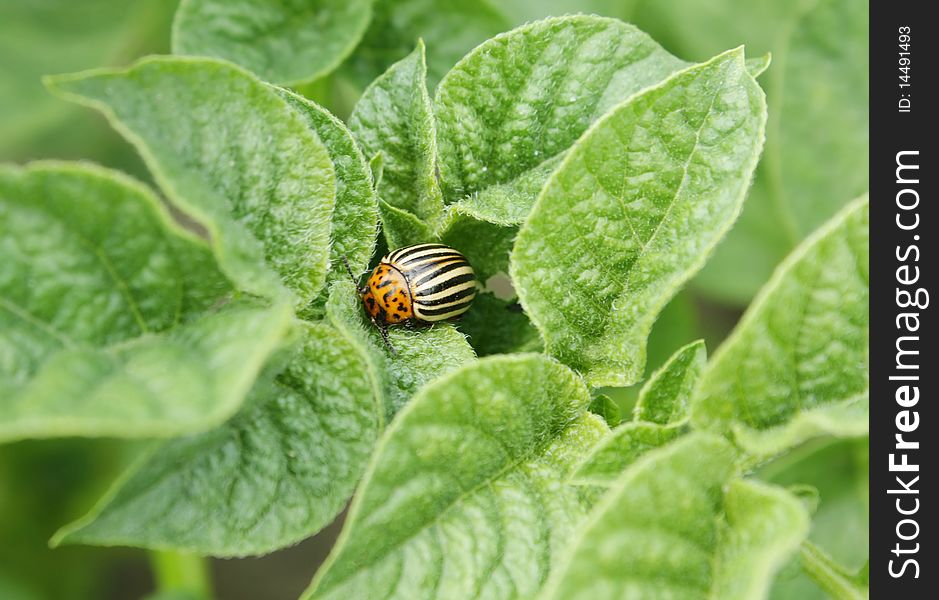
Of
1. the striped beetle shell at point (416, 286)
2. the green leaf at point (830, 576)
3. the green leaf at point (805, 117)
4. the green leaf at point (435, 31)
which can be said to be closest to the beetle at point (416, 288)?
the striped beetle shell at point (416, 286)

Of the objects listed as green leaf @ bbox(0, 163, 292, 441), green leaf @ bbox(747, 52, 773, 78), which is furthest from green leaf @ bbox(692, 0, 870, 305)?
green leaf @ bbox(0, 163, 292, 441)

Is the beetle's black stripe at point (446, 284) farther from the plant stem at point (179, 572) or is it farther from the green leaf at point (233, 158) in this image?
the plant stem at point (179, 572)

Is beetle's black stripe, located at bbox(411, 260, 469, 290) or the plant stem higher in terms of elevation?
beetle's black stripe, located at bbox(411, 260, 469, 290)

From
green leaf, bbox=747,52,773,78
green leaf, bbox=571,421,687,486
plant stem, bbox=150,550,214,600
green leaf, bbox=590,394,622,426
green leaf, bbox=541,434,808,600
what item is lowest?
plant stem, bbox=150,550,214,600

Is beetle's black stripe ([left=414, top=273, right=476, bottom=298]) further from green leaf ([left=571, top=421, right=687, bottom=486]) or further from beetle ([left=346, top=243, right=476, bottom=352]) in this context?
green leaf ([left=571, top=421, right=687, bottom=486])

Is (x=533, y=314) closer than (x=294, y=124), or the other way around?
(x=294, y=124)

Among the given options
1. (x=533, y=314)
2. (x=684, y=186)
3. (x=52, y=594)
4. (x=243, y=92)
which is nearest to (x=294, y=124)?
(x=243, y=92)

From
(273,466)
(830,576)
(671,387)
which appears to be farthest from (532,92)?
(830,576)
